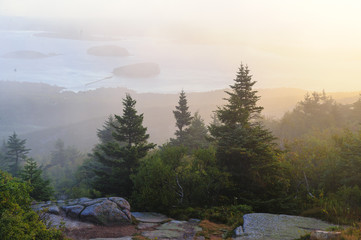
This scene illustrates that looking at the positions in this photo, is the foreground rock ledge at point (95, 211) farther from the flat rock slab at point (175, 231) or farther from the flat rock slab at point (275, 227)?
the flat rock slab at point (275, 227)

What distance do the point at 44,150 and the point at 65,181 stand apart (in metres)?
112

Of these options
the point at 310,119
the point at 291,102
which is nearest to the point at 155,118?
the point at 291,102

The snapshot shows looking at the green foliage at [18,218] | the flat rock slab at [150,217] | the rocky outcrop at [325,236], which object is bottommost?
the flat rock slab at [150,217]

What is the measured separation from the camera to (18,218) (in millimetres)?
8555

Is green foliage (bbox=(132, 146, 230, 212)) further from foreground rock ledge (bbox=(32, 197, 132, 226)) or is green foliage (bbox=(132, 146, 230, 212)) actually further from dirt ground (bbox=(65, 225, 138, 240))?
dirt ground (bbox=(65, 225, 138, 240))

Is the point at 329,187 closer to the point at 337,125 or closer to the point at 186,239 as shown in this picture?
the point at 186,239

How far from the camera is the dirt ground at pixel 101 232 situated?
11.5 metres

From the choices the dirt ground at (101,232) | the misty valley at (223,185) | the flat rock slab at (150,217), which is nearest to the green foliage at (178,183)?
the misty valley at (223,185)

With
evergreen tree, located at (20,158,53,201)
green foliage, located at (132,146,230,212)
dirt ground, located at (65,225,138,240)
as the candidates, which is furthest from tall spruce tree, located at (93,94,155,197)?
dirt ground, located at (65,225,138,240)

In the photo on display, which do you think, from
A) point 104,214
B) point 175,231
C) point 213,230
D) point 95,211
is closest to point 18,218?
point 95,211

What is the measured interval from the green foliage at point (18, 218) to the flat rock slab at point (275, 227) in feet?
23.4

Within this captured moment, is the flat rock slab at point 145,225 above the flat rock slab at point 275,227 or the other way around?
the other way around

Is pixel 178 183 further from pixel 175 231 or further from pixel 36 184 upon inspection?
pixel 36 184

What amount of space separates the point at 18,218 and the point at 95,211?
16.3 feet
